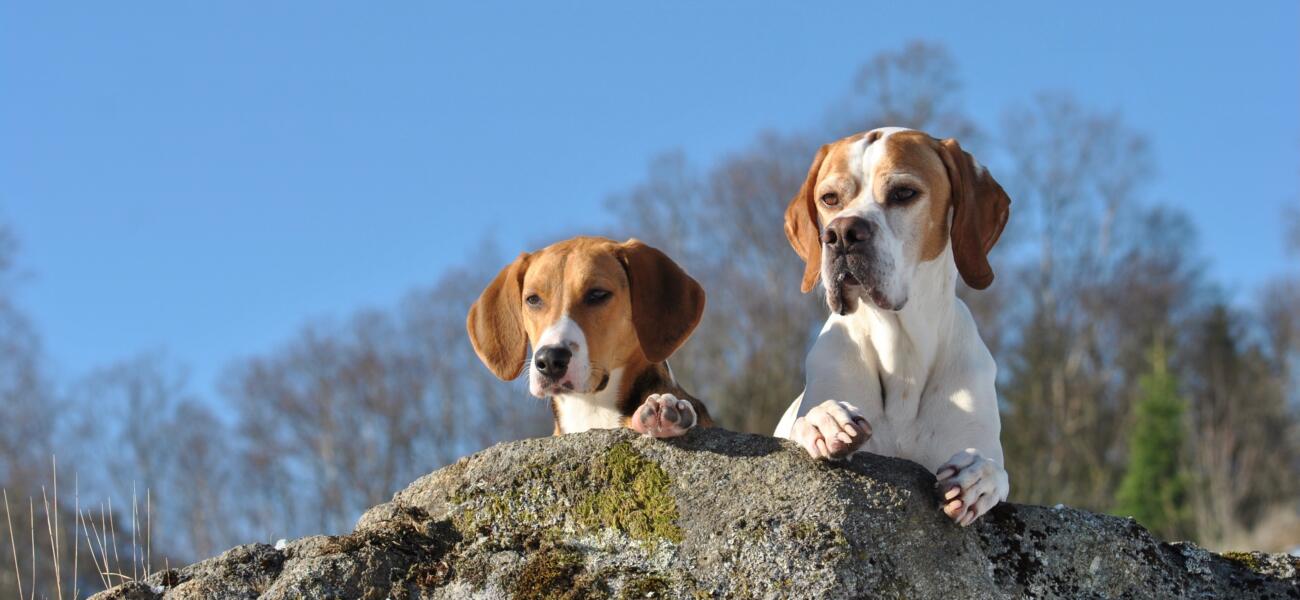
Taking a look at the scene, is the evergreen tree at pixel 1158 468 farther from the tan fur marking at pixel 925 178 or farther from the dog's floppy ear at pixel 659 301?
the tan fur marking at pixel 925 178

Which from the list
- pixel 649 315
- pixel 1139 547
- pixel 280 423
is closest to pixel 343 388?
pixel 280 423

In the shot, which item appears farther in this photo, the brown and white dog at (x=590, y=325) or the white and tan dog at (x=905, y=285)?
the brown and white dog at (x=590, y=325)

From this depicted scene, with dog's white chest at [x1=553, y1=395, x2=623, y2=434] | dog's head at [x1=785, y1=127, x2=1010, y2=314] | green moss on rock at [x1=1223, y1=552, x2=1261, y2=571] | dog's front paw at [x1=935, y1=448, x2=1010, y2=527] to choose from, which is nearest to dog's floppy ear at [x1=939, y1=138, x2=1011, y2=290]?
dog's head at [x1=785, y1=127, x2=1010, y2=314]

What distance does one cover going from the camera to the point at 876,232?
5.73m

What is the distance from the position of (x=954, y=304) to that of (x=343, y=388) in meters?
→ 33.0

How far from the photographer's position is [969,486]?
481 centimetres

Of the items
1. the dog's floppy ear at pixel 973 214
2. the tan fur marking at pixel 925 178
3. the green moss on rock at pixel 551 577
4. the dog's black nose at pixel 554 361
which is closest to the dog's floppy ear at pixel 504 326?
the dog's black nose at pixel 554 361

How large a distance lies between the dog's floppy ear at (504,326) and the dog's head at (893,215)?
173cm

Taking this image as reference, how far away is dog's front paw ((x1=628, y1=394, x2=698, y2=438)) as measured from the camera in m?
4.98

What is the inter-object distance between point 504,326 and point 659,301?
0.82m

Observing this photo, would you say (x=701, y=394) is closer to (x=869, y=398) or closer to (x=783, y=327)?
(x=783, y=327)

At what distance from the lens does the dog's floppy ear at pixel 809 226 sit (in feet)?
20.4

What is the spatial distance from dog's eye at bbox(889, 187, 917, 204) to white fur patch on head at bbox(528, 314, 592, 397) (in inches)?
64.9

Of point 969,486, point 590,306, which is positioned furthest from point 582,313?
point 969,486
